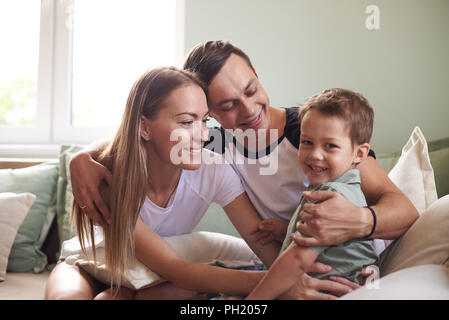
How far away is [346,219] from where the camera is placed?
92 cm

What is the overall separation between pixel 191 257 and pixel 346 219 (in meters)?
0.49

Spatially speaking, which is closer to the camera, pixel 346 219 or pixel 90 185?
pixel 346 219

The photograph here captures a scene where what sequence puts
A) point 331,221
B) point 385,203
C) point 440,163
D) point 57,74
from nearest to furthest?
point 331,221 < point 385,203 < point 440,163 < point 57,74

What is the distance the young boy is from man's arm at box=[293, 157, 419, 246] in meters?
0.03

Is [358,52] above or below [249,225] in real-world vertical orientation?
above

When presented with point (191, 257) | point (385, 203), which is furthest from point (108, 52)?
point (385, 203)

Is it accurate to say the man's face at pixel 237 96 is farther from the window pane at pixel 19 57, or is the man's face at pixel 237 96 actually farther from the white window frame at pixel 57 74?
the window pane at pixel 19 57

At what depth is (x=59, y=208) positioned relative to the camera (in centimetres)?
176

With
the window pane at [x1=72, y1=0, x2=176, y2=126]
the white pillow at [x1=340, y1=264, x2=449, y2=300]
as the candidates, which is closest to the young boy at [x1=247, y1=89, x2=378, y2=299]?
the white pillow at [x1=340, y1=264, x2=449, y2=300]

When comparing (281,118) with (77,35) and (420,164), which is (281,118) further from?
(77,35)
